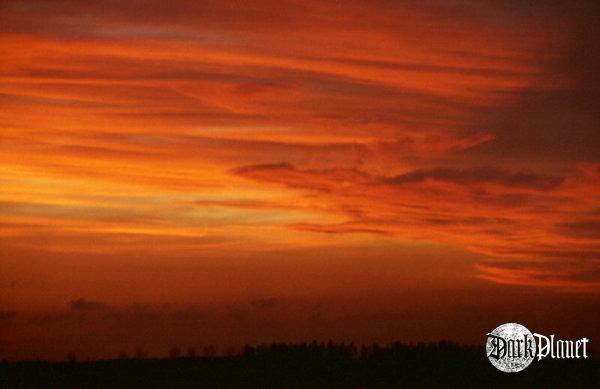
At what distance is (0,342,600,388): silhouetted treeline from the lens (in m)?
64.2

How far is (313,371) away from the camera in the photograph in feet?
227

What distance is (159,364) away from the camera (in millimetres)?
66938

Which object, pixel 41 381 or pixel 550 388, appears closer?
pixel 41 381

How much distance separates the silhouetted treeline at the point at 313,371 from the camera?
64188 millimetres

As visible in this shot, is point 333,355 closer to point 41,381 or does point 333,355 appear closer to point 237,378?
point 237,378

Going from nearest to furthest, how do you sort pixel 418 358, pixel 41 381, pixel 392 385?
pixel 41 381 → pixel 392 385 → pixel 418 358

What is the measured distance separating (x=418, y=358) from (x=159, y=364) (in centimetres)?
1659

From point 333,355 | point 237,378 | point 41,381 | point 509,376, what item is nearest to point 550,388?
point 509,376

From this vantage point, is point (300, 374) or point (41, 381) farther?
point (300, 374)

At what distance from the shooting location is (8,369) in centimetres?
6500

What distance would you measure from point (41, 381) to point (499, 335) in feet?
85.3

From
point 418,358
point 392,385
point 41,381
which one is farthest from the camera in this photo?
point 418,358

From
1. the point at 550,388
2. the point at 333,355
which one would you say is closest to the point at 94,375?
the point at 333,355

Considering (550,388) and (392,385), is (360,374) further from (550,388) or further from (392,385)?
(550,388)
